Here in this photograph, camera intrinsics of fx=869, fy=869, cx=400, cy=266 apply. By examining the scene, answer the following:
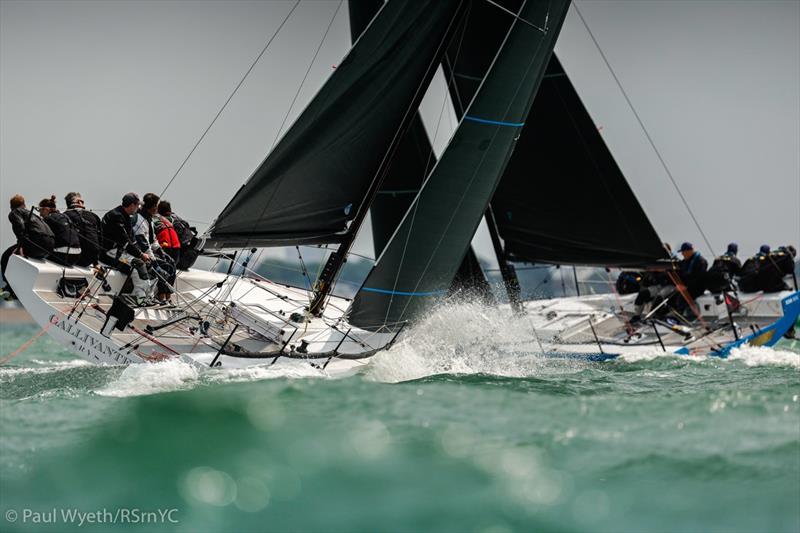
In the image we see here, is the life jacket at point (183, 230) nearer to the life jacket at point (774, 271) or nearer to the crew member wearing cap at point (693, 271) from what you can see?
the crew member wearing cap at point (693, 271)

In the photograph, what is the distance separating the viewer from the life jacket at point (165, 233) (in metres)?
9.50

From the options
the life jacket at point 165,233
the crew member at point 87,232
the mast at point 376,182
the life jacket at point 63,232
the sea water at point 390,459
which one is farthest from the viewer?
the mast at point 376,182

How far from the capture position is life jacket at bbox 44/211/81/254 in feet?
29.4

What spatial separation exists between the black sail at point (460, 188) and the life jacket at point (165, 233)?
2230mm

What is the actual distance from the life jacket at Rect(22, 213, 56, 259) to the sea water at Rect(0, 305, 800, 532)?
2.53 meters

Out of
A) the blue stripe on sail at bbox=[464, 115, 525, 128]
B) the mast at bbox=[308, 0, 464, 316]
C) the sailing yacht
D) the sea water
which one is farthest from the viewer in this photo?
the mast at bbox=[308, 0, 464, 316]

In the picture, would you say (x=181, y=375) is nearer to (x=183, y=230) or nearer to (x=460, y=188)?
(x=183, y=230)

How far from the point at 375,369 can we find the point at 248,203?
252 centimetres

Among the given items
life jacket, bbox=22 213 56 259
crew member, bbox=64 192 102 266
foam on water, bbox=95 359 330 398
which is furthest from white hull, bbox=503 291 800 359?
life jacket, bbox=22 213 56 259

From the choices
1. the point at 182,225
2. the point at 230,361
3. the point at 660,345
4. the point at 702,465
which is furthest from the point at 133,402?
the point at 660,345

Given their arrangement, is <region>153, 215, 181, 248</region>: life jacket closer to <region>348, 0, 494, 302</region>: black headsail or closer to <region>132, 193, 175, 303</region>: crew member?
<region>132, 193, 175, 303</region>: crew member

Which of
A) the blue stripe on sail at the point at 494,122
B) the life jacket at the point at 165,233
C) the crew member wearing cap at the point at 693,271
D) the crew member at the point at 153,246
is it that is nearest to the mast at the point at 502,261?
the crew member wearing cap at the point at 693,271

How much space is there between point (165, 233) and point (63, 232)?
41.9 inches

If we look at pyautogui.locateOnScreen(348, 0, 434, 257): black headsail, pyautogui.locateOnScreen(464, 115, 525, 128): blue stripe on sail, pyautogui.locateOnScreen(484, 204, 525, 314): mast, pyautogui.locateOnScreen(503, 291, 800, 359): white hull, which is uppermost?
pyautogui.locateOnScreen(464, 115, 525, 128): blue stripe on sail
